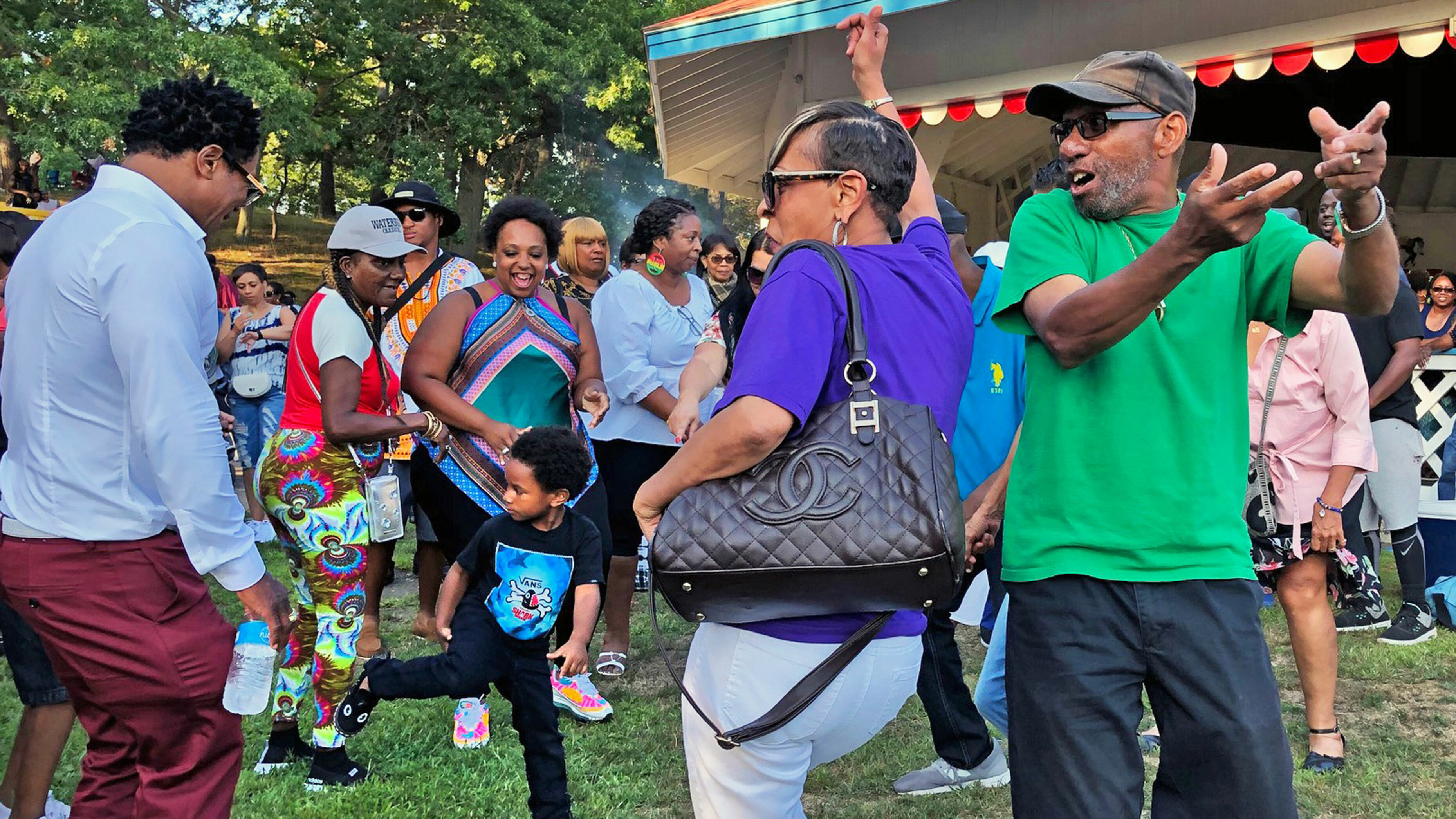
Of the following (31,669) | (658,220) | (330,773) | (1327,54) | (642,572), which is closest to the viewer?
(31,669)

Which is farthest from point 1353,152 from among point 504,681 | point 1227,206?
point 504,681

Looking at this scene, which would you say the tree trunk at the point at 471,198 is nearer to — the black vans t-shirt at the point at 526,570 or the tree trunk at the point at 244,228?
the tree trunk at the point at 244,228

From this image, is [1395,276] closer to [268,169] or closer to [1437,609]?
[1437,609]

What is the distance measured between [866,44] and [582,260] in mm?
3931

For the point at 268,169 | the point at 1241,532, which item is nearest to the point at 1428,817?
the point at 1241,532

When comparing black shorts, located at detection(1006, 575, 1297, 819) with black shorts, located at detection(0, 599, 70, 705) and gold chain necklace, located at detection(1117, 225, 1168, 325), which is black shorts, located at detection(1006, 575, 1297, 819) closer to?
gold chain necklace, located at detection(1117, 225, 1168, 325)

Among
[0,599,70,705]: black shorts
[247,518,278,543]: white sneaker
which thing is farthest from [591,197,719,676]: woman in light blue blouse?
[247,518,278,543]: white sneaker

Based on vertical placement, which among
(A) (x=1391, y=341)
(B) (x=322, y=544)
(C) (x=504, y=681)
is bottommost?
(C) (x=504, y=681)

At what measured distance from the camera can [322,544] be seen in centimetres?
430

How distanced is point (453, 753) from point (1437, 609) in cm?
558

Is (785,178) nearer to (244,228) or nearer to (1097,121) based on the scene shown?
(1097,121)

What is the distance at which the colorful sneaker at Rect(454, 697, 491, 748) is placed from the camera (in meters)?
4.73

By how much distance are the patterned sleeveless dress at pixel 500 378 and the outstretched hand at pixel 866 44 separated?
2.05 m

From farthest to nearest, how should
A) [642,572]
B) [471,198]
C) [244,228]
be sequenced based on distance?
[244,228]
[471,198]
[642,572]
